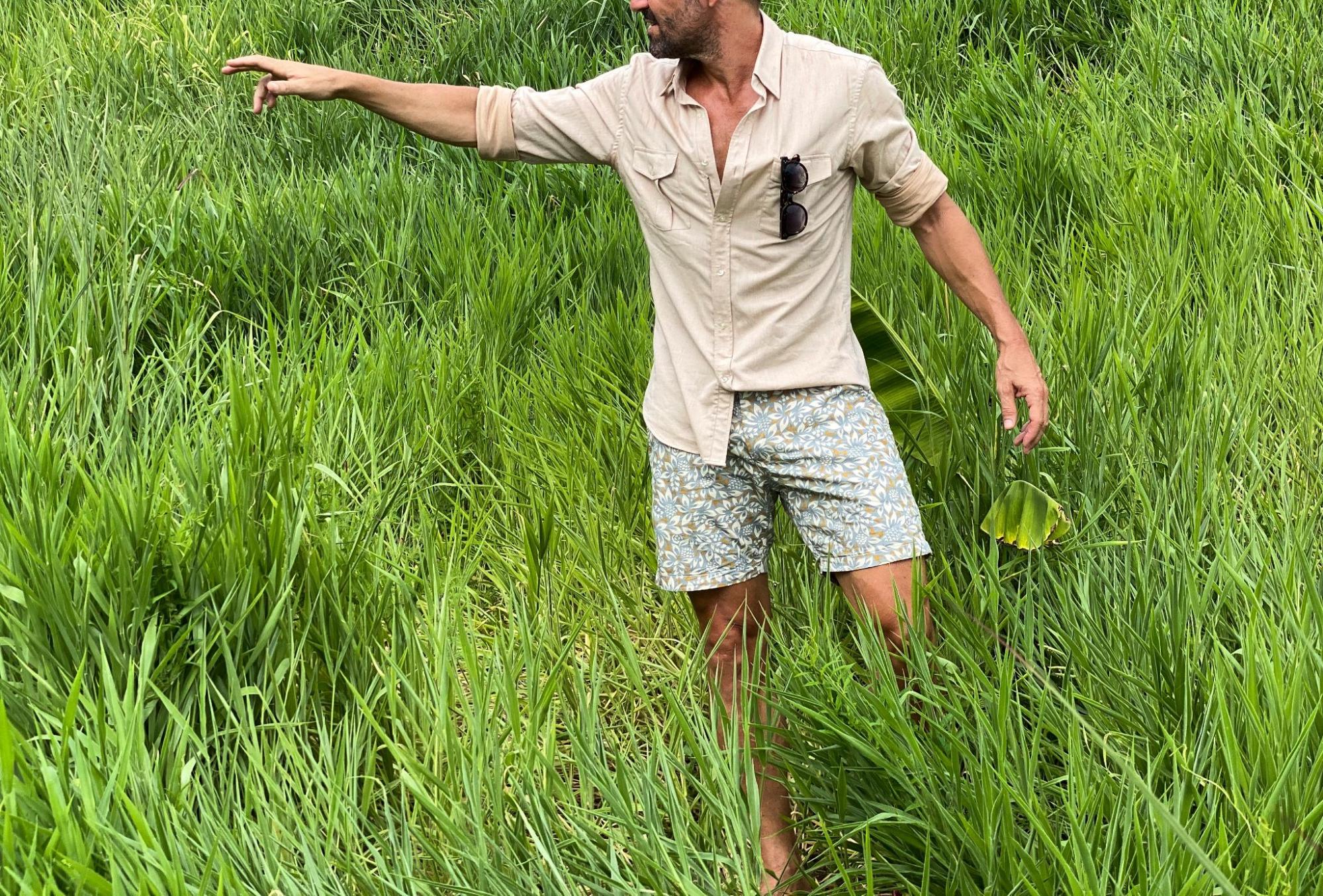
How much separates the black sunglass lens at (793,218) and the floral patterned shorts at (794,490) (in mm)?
260

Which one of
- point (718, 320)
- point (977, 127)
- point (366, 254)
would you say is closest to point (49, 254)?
point (366, 254)

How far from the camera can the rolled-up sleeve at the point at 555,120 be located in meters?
2.29

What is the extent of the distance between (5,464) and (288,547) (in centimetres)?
59

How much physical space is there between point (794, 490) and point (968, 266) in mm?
496

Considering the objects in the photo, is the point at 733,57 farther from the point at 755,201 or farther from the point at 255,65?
the point at 255,65

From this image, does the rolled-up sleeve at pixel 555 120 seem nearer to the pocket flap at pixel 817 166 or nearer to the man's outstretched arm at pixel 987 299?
the pocket flap at pixel 817 166

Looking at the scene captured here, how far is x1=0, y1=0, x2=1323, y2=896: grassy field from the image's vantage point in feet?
5.85

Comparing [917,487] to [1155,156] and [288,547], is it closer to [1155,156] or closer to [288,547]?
[288,547]

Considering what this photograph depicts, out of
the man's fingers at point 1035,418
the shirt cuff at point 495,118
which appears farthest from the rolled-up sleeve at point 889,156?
the shirt cuff at point 495,118

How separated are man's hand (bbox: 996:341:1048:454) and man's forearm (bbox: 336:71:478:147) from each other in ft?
3.36

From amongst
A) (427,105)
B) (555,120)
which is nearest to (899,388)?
(555,120)

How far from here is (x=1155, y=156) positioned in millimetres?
3902

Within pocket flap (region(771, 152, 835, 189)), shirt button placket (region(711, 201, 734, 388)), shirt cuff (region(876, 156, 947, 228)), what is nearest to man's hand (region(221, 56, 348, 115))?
shirt button placket (region(711, 201, 734, 388))

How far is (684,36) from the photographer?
6.85 ft
